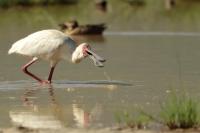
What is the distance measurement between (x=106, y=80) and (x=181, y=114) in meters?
5.18

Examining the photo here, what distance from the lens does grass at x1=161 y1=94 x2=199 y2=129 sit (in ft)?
30.3

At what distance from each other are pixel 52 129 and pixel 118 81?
483 cm

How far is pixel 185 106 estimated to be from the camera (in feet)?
30.3

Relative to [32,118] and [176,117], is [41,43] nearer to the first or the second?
[32,118]

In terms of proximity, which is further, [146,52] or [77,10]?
[77,10]

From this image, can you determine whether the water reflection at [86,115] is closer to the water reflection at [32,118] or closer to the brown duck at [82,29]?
the water reflection at [32,118]

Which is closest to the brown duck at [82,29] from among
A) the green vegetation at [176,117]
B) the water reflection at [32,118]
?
the water reflection at [32,118]

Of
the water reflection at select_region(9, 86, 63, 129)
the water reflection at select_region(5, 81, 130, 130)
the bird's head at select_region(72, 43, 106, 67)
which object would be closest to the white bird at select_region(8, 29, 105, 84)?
the bird's head at select_region(72, 43, 106, 67)

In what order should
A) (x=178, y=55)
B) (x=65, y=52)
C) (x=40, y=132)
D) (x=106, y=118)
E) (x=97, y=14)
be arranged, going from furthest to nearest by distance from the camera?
(x=97, y=14) → (x=178, y=55) → (x=65, y=52) → (x=106, y=118) → (x=40, y=132)

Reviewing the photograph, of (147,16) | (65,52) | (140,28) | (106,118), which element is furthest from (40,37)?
(147,16)

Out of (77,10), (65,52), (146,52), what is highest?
(65,52)

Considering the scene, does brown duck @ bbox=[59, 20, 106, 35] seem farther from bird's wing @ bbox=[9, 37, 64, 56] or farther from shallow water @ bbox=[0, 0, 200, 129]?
bird's wing @ bbox=[9, 37, 64, 56]

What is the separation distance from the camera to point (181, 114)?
9227mm

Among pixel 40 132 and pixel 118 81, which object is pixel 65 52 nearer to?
pixel 118 81
